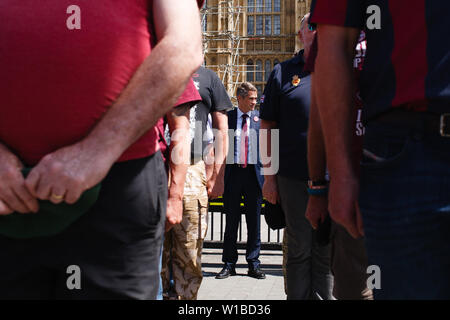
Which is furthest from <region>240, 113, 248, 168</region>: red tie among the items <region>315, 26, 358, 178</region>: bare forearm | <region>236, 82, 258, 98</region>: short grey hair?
<region>315, 26, 358, 178</region>: bare forearm

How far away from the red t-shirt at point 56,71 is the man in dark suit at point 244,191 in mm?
4210

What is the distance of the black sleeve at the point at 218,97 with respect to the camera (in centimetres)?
405

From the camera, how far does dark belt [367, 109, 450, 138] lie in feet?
3.94

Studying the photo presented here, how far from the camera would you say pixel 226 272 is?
5.32m

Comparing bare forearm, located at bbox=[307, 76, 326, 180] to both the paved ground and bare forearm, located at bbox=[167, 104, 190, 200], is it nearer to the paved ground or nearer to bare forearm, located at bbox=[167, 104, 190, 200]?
bare forearm, located at bbox=[167, 104, 190, 200]

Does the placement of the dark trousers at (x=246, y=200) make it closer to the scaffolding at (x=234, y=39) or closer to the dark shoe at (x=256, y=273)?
the dark shoe at (x=256, y=273)

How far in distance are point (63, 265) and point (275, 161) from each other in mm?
2496

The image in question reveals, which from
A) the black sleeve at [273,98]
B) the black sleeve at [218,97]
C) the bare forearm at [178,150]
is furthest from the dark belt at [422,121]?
the black sleeve at [218,97]

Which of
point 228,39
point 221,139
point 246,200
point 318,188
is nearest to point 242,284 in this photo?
point 246,200

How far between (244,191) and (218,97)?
6.65 feet

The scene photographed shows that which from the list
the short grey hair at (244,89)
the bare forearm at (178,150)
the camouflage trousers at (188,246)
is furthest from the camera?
the short grey hair at (244,89)

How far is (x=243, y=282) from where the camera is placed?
5.08 m

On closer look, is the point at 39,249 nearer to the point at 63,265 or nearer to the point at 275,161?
the point at 63,265
